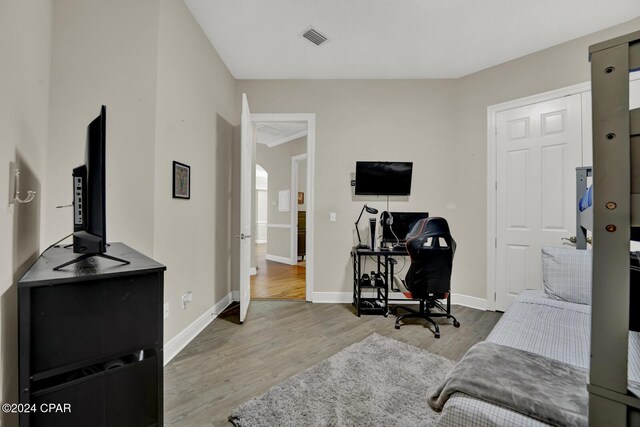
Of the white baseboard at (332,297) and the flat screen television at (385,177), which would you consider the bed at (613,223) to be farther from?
the white baseboard at (332,297)

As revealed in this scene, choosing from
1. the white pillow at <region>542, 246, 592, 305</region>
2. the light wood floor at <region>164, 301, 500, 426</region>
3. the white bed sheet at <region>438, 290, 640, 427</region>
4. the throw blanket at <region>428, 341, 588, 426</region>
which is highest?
the white pillow at <region>542, 246, 592, 305</region>

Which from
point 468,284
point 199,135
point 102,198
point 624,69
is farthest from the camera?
point 468,284

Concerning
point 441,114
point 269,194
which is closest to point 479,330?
point 441,114

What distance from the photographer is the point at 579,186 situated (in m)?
2.21

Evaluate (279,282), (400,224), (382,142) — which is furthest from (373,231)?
(279,282)

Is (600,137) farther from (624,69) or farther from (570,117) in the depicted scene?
(570,117)

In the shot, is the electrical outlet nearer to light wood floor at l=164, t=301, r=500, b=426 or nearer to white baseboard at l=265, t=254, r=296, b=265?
light wood floor at l=164, t=301, r=500, b=426

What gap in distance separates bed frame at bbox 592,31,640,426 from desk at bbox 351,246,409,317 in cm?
230

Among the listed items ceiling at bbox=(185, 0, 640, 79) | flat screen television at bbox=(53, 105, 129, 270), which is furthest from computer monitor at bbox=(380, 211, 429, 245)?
flat screen television at bbox=(53, 105, 129, 270)

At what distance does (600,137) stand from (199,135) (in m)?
2.74

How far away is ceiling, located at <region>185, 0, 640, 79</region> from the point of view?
7.45ft

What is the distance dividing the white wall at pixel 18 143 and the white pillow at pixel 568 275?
10.1 feet

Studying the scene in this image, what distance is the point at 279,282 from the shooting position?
4.38 m

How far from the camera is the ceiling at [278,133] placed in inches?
200
